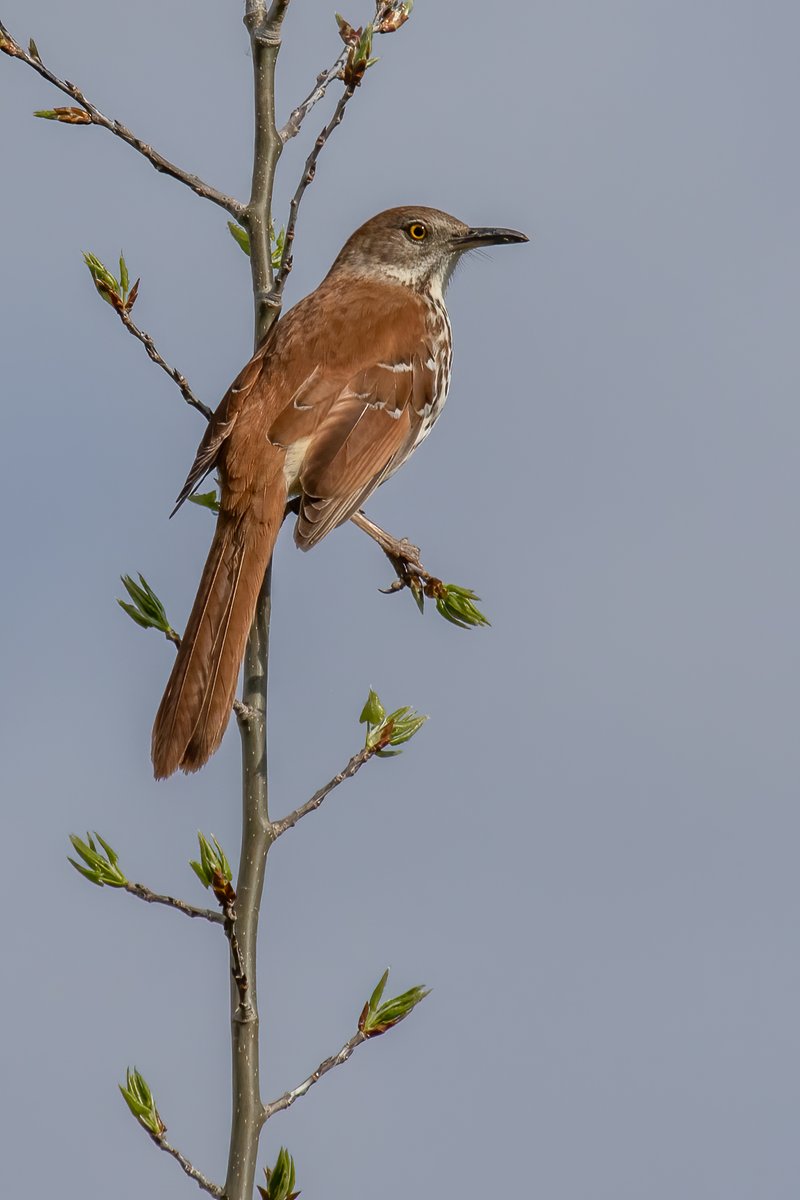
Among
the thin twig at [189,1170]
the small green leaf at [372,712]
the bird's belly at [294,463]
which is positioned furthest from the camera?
the bird's belly at [294,463]

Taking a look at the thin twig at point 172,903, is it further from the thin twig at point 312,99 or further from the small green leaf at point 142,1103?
the thin twig at point 312,99

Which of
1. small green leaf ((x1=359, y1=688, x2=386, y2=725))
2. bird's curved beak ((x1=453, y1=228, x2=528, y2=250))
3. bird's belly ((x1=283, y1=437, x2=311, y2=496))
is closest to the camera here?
small green leaf ((x1=359, y1=688, x2=386, y2=725))

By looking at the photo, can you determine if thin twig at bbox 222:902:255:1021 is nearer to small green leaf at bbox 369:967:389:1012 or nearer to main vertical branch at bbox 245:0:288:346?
small green leaf at bbox 369:967:389:1012

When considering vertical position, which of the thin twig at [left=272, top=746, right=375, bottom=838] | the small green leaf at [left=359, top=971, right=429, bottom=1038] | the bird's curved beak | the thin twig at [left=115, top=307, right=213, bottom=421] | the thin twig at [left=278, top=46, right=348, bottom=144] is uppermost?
the bird's curved beak

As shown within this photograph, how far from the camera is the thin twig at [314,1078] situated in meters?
3.23

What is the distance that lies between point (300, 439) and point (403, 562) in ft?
1.78

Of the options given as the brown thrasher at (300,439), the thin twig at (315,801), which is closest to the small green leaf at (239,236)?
the brown thrasher at (300,439)

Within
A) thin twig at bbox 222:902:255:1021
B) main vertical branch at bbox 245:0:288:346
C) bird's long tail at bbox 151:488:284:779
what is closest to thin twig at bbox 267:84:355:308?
main vertical branch at bbox 245:0:288:346

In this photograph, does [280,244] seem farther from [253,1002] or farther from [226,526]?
[253,1002]

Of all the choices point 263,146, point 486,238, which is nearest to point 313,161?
point 263,146

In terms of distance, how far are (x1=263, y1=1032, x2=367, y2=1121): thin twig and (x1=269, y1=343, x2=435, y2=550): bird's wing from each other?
162 cm

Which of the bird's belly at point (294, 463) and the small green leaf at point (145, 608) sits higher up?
the bird's belly at point (294, 463)

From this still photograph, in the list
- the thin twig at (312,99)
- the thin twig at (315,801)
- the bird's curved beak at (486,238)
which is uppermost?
the bird's curved beak at (486,238)

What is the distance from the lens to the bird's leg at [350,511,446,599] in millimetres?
4430
